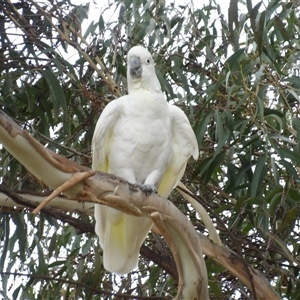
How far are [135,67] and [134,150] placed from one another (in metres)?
0.29

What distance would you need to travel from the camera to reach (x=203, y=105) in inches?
91.7

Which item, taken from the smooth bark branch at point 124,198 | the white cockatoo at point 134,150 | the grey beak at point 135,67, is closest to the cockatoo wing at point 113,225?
the white cockatoo at point 134,150

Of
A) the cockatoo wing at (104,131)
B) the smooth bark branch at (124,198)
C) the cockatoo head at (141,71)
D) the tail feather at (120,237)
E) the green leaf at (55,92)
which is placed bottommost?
the smooth bark branch at (124,198)

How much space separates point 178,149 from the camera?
2.21 m

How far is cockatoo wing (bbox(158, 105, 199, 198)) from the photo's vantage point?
2.18 meters

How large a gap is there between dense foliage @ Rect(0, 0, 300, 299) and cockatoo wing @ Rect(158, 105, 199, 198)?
45mm

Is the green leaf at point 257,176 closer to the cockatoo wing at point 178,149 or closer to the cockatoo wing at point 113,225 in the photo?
the cockatoo wing at point 178,149

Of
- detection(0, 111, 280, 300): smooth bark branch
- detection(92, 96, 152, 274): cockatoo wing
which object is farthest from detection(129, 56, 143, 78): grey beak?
detection(0, 111, 280, 300): smooth bark branch

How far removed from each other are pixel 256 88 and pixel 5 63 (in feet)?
2.94

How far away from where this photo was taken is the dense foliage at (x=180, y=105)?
2143 mm

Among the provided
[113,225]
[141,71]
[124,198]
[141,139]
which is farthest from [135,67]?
[124,198]

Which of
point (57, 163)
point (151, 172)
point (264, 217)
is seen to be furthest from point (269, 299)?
point (57, 163)

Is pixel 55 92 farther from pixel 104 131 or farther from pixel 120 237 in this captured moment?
pixel 120 237

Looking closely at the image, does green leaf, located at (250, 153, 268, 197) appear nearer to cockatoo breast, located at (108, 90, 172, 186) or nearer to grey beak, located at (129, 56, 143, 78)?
cockatoo breast, located at (108, 90, 172, 186)
